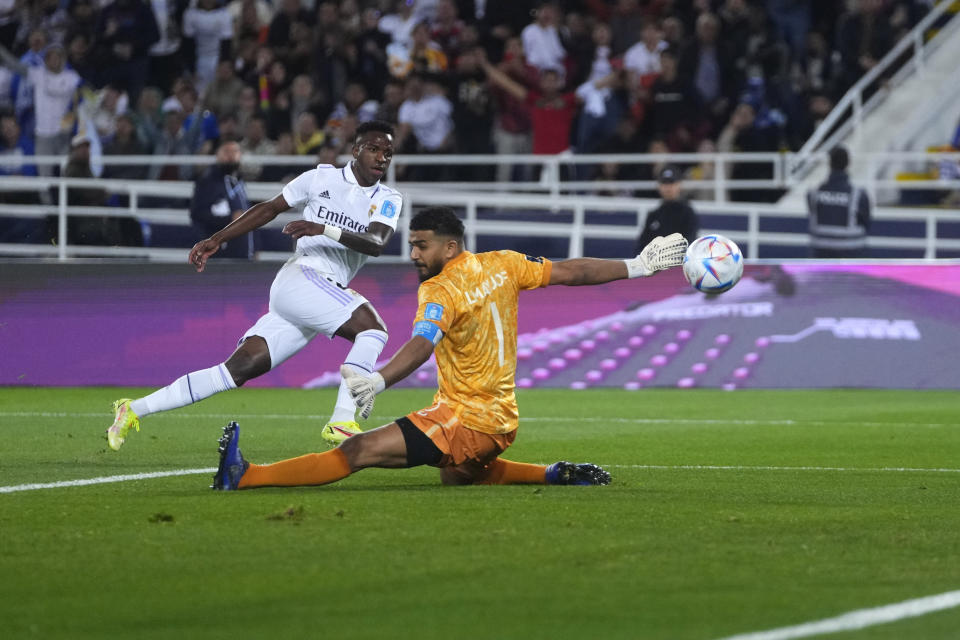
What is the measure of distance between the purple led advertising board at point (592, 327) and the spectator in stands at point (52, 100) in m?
7.25

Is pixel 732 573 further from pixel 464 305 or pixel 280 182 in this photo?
pixel 280 182

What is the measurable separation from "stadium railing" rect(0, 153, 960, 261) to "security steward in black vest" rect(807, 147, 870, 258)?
7.77ft

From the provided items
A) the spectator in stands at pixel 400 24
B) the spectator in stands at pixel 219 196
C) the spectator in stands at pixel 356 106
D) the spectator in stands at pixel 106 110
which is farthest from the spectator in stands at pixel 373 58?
the spectator in stands at pixel 219 196

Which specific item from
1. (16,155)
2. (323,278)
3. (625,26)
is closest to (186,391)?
(323,278)

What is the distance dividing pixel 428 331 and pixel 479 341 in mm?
474

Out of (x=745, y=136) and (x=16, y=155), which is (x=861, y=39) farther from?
(x=16, y=155)

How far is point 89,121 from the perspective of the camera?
23.2 metres

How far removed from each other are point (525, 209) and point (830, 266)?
7040 mm

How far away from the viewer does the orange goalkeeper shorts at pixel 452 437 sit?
8.10 metres

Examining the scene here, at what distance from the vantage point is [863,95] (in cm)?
2377

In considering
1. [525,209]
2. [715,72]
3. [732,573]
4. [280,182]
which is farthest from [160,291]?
[732,573]

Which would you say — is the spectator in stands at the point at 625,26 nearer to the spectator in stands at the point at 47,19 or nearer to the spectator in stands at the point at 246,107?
the spectator in stands at the point at 246,107

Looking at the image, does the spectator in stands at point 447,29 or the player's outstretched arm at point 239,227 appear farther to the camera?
the spectator in stands at point 447,29

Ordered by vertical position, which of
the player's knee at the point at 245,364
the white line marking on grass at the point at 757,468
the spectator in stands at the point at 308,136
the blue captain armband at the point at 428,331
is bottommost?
the white line marking on grass at the point at 757,468
